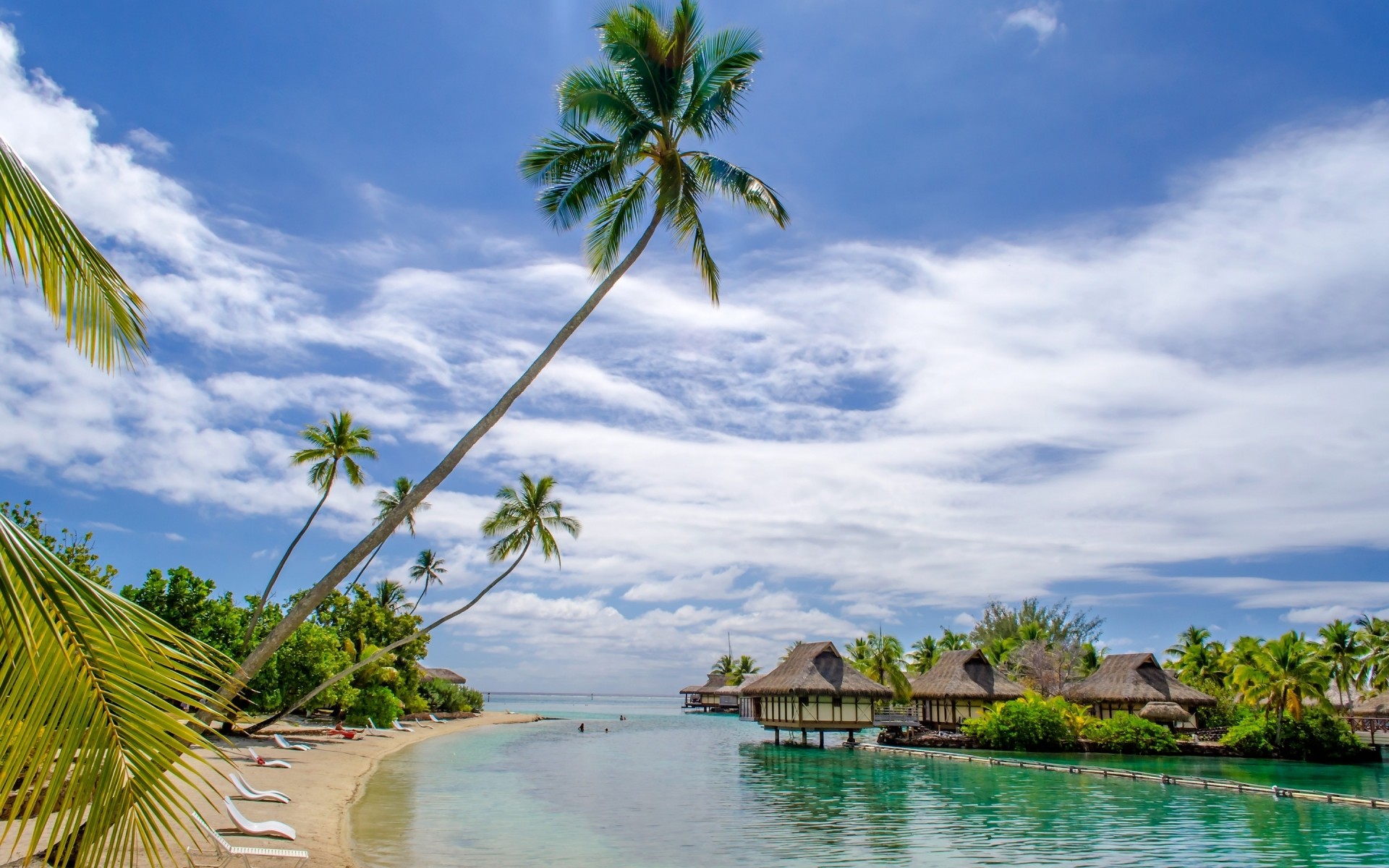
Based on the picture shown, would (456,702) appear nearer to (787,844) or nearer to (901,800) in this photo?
(901,800)

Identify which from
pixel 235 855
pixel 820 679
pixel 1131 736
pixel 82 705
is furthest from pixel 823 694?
pixel 82 705

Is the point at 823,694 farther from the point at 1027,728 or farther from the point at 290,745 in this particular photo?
the point at 290,745

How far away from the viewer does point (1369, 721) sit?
46000 mm

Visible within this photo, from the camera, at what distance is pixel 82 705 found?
246cm

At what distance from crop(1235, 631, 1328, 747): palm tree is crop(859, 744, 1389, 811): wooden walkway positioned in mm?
7390

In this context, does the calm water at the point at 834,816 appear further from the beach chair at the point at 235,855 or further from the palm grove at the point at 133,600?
the palm grove at the point at 133,600

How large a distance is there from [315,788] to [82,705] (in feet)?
61.1

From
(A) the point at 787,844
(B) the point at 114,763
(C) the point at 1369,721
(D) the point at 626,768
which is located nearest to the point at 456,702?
(D) the point at 626,768

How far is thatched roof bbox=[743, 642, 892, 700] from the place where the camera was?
36094 mm

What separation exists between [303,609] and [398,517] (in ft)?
3.33

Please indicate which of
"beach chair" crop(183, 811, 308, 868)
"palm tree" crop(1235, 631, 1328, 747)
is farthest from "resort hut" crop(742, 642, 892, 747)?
"beach chair" crop(183, 811, 308, 868)

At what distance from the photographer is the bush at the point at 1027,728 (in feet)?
112

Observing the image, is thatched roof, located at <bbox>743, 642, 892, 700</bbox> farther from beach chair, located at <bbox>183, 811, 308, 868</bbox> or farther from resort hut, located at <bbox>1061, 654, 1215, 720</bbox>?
beach chair, located at <bbox>183, 811, 308, 868</bbox>

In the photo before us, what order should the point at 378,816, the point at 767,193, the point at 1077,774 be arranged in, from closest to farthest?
the point at 767,193 < the point at 378,816 < the point at 1077,774
